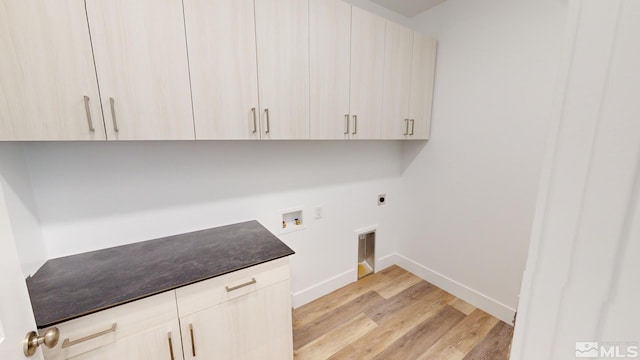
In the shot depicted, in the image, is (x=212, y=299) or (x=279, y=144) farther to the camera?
(x=279, y=144)

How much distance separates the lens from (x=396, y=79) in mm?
1952

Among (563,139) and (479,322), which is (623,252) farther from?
(479,322)

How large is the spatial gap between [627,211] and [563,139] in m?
0.09

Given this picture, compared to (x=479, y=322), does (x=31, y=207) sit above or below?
above

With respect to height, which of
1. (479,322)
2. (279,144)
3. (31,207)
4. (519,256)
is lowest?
(479,322)

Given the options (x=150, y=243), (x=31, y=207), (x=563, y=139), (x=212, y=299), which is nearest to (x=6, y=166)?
(x=31, y=207)

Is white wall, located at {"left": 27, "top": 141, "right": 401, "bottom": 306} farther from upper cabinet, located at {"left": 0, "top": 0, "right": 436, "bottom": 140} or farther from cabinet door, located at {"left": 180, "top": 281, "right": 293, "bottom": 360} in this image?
cabinet door, located at {"left": 180, "top": 281, "right": 293, "bottom": 360}

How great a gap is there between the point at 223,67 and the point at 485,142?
1958mm

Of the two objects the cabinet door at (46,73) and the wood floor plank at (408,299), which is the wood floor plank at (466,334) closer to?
the wood floor plank at (408,299)

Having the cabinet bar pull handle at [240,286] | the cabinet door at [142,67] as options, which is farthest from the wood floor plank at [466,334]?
the cabinet door at [142,67]

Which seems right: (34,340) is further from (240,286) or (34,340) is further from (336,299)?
(336,299)

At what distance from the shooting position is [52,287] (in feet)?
3.36

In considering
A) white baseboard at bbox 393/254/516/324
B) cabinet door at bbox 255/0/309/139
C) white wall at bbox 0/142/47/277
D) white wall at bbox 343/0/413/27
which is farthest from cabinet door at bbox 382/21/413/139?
white wall at bbox 0/142/47/277

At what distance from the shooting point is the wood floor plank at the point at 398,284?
7.45ft
